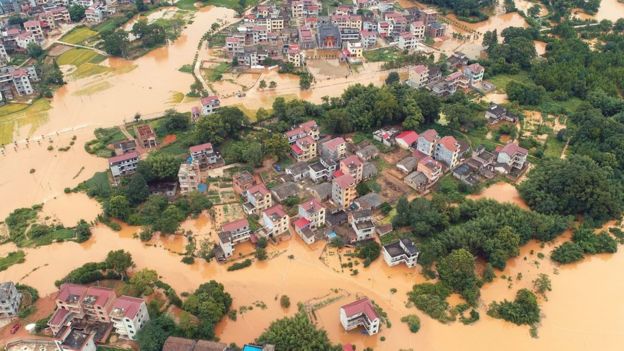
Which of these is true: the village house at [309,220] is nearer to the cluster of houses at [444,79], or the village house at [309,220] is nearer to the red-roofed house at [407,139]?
the red-roofed house at [407,139]

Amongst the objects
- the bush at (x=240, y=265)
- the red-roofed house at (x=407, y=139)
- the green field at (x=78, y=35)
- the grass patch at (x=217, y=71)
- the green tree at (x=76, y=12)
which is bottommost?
the bush at (x=240, y=265)

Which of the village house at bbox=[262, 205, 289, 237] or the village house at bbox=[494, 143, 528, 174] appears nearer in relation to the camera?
the village house at bbox=[262, 205, 289, 237]

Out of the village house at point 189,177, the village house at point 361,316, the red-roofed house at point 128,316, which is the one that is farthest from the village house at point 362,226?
the red-roofed house at point 128,316

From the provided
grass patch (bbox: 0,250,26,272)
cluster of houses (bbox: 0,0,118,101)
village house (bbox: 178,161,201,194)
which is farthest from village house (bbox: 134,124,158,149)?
cluster of houses (bbox: 0,0,118,101)

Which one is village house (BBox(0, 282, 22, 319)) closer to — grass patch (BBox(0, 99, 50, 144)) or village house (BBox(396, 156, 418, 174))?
grass patch (BBox(0, 99, 50, 144))

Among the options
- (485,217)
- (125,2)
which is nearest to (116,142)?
(485,217)

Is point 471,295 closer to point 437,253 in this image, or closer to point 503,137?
point 437,253

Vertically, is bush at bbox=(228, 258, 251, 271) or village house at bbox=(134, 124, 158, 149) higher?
village house at bbox=(134, 124, 158, 149)
